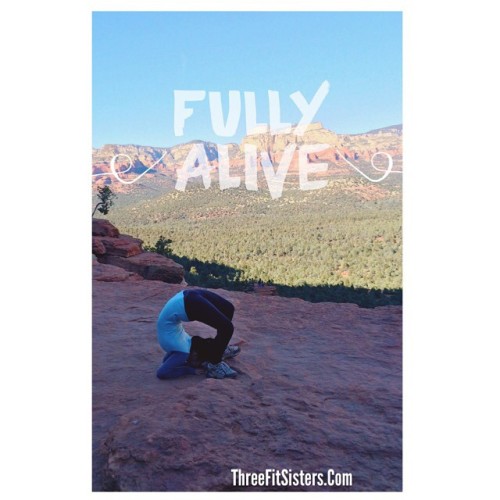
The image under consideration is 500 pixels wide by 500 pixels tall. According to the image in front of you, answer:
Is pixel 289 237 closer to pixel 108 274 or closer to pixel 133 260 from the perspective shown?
pixel 133 260

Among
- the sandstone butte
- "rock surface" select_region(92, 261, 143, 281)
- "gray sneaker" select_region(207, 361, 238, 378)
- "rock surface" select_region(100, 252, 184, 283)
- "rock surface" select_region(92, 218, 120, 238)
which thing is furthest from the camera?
"rock surface" select_region(92, 218, 120, 238)

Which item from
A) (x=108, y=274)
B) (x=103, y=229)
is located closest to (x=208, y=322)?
(x=108, y=274)

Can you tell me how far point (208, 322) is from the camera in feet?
12.4

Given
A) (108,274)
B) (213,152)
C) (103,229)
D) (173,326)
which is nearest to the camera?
(173,326)

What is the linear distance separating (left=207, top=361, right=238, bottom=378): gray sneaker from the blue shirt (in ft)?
0.74

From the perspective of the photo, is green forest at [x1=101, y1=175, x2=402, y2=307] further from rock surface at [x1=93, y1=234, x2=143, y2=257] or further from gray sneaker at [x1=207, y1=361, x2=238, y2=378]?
gray sneaker at [x1=207, y1=361, x2=238, y2=378]

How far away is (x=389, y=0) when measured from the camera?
3611 mm

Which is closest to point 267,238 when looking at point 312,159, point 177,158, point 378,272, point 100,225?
point 378,272

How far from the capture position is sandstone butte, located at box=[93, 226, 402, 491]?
2.63 meters

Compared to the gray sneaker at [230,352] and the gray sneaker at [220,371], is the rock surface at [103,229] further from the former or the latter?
the gray sneaker at [220,371]

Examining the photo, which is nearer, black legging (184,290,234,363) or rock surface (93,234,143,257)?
black legging (184,290,234,363)

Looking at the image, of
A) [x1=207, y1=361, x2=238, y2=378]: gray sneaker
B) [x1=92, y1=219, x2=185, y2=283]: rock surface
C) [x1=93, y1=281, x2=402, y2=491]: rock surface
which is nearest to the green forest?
[x1=92, y1=219, x2=185, y2=283]: rock surface

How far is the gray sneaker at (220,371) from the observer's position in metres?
3.73

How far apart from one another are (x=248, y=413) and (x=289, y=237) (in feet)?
39.8
